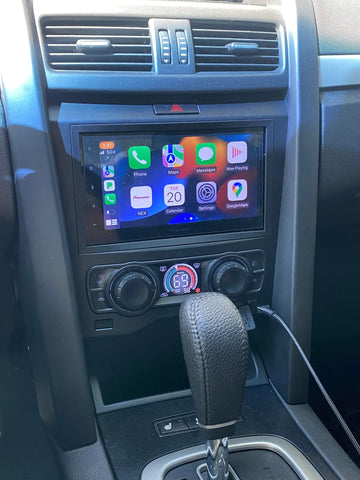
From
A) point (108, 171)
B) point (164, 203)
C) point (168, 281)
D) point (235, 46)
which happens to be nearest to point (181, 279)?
point (168, 281)

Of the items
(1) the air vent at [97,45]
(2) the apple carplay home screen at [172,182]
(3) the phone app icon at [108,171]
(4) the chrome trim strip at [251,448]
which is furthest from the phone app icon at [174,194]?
(4) the chrome trim strip at [251,448]

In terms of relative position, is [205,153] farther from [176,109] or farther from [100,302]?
[100,302]

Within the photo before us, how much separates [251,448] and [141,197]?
0.51 m

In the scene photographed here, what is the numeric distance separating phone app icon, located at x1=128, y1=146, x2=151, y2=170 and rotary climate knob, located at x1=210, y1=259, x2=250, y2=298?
0.25 m

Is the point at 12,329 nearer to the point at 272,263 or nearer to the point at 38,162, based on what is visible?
the point at 38,162

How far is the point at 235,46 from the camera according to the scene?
0.94m

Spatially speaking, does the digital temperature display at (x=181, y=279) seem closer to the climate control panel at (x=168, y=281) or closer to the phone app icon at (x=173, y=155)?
the climate control panel at (x=168, y=281)

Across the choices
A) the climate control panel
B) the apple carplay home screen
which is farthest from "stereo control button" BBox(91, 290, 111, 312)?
the apple carplay home screen

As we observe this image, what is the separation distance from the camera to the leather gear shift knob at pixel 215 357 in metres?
0.67

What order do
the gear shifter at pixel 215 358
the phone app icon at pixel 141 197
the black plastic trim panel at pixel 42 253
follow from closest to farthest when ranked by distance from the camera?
the gear shifter at pixel 215 358
the black plastic trim panel at pixel 42 253
the phone app icon at pixel 141 197

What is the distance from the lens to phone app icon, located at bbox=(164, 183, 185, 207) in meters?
0.96

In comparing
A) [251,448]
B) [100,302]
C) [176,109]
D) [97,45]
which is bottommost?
[251,448]

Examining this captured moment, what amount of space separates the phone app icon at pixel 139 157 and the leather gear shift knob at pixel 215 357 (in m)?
0.32

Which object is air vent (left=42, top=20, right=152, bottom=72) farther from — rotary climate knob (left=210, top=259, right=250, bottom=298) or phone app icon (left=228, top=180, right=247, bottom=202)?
rotary climate knob (left=210, top=259, right=250, bottom=298)
